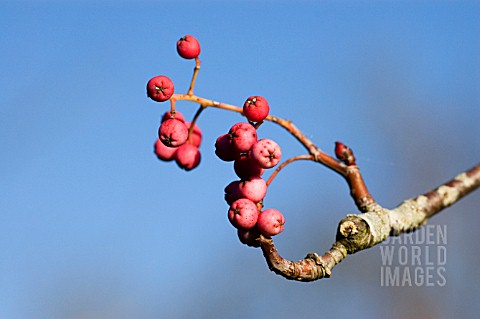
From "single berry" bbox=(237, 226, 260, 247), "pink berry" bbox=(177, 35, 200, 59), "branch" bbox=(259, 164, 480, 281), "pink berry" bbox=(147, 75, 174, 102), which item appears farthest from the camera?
"pink berry" bbox=(177, 35, 200, 59)

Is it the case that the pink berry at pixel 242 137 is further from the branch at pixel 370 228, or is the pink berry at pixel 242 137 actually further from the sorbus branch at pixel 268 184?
the branch at pixel 370 228

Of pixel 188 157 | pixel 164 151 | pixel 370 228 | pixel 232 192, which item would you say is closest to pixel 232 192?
pixel 232 192

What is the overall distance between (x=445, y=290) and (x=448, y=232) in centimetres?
128

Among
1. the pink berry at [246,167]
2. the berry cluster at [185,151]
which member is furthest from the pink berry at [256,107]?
the berry cluster at [185,151]

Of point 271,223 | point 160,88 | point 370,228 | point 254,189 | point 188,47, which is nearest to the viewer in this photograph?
point 271,223

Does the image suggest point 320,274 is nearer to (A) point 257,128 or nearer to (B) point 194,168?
(A) point 257,128

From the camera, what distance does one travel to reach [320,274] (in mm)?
1528

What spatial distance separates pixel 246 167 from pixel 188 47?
0.50 meters

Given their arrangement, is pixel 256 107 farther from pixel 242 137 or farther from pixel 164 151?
pixel 164 151

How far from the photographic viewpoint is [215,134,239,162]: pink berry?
166 centimetres

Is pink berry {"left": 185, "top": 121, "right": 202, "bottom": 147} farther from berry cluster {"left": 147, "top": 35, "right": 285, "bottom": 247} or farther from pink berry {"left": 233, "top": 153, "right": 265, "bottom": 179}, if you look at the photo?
pink berry {"left": 233, "top": 153, "right": 265, "bottom": 179}

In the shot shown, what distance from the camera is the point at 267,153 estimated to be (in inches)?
60.7

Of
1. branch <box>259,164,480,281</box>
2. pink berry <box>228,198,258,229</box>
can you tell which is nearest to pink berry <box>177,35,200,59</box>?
pink berry <box>228,198,258,229</box>

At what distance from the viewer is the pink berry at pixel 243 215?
1.53 meters
